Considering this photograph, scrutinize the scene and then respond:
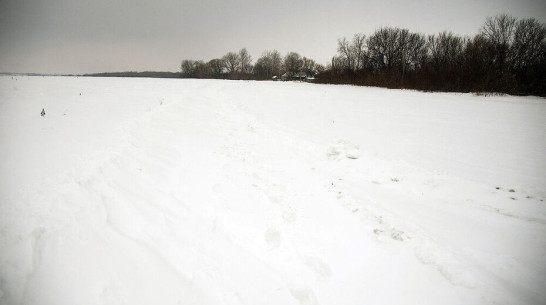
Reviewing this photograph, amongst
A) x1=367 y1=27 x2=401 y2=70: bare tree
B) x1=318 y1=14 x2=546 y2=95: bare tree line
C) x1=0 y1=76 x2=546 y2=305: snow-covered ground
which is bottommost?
x1=0 y1=76 x2=546 y2=305: snow-covered ground

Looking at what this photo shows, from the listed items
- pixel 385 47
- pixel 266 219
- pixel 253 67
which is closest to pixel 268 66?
pixel 253 67

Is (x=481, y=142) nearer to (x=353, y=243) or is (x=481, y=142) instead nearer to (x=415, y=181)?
(x=415, y=181)

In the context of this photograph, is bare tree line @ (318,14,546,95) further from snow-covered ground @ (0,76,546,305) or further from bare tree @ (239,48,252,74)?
bare tree @ (239,48,252,74)

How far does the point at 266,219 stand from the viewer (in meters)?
3.15

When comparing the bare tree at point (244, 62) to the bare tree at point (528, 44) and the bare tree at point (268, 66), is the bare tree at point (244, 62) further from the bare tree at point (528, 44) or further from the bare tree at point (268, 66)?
the bare tree at point (528, 44)

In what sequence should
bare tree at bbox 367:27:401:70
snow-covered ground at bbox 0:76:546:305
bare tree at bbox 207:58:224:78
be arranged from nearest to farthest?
snow-covered ground at bbox 0:76:546:305
bare tree at bbox 367:27:401:70
bare tree at bbox 207:58:224:78

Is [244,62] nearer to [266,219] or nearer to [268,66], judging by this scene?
[268,66]

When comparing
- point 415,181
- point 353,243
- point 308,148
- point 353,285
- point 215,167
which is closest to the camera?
point 353,285

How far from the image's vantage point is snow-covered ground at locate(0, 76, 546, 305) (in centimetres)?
217

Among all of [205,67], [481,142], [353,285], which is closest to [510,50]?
[481,142]

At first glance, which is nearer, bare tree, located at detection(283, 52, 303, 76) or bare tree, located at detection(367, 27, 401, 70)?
bare tree, located at detection(367, 27, 401, 70)

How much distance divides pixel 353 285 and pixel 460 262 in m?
1.19

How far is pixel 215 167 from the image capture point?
4.60 metres

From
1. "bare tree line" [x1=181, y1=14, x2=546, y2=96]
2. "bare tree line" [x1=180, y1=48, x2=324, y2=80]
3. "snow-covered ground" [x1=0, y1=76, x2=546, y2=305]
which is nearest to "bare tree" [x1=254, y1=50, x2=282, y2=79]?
"bare tree line" [x1=180, y1=48, x2=324, y2=80]
